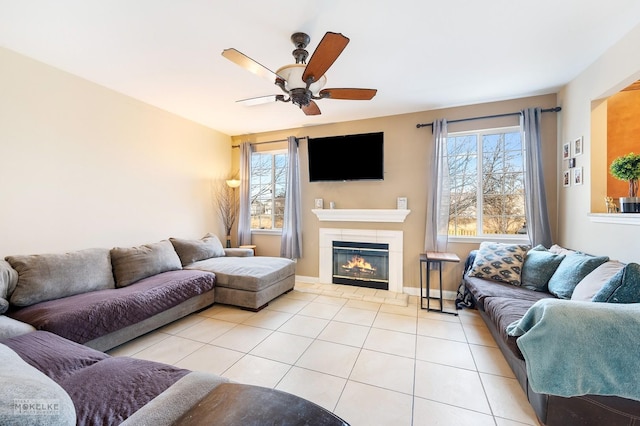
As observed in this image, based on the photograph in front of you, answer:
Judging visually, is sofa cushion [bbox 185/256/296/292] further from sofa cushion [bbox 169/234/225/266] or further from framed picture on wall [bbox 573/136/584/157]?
framed picture on wall [bbox 573/136/584/157]

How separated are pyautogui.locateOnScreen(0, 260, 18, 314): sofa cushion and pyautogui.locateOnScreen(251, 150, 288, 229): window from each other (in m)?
3.13

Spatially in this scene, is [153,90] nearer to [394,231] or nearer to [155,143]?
[155,143]

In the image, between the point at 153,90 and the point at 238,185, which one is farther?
the point at 238,185

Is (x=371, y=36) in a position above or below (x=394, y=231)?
above

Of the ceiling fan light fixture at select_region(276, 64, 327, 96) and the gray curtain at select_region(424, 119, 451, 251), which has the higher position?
the ceiling fan light fixture at select_region(276, 64, 327, 96)

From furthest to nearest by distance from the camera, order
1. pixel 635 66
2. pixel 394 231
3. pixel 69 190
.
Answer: pixel 394 231
pixel 69 190
pixel 635 66

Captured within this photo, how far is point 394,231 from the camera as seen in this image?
157 inches

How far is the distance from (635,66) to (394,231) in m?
2.77

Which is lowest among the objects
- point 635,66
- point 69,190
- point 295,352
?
point 295,352

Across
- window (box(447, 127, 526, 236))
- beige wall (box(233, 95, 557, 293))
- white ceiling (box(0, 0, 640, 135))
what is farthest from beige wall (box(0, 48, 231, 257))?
window (box(447, 127, 526, 236))

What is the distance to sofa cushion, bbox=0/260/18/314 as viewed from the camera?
1.99m

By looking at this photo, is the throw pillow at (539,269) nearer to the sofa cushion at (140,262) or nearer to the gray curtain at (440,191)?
the gray curtain at (440,191)

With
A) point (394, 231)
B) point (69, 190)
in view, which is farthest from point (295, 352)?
point (69, 190)

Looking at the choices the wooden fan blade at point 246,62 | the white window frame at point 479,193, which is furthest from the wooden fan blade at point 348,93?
the white window frame at point 479,193
